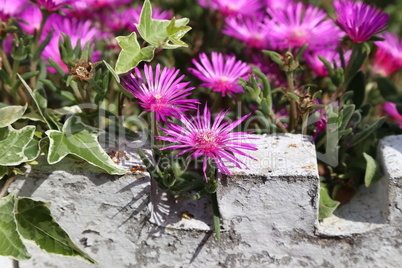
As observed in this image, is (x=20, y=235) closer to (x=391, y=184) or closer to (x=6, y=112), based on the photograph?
(x=6, y=112)

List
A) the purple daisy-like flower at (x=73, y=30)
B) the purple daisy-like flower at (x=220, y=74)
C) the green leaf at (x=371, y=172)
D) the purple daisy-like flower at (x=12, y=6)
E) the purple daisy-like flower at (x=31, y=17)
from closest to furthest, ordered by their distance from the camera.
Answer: the green leaf at (x=371, y=172), the purple daisy-like flower at (x=220, y=74), the purple daisy-like flower at (x=12, y=6), the purple daisy-like flower at (x=73, y=30), the purple daisy-like flower at (x=31, y=17)

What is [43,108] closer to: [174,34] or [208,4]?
[174,34]

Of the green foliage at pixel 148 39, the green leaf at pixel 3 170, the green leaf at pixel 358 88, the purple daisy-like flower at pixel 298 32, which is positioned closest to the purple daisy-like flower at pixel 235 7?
the purple daisy-like flower at pixel 298 32

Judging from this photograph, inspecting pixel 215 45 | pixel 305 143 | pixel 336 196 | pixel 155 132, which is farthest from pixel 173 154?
pixel 215 45

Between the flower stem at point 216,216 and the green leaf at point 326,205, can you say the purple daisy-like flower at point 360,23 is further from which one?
the flower stem at point 216,216

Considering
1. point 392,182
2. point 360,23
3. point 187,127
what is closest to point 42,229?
point 187,127
